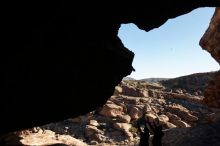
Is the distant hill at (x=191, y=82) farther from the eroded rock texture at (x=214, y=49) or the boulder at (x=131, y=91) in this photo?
the eroded rock texture at (x=214, y=49)

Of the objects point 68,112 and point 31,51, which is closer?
point 31,51

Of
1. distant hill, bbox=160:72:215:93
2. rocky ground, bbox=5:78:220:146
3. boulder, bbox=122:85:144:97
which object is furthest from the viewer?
distant hill, bbox=160:72:215:93

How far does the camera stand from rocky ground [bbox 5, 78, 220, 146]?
23859 millimetres

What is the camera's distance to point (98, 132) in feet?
104

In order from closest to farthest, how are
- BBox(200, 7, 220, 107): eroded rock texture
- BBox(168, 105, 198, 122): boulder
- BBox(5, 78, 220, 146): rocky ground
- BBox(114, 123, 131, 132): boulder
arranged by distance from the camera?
BBox(5, 78, 220, 146): rocky ground < BBox(200, 7, 220, 107): eroded rock texture < BBox(114, 123, 131, 132): boulder < BBox(168, 105, 198, 122): boulder

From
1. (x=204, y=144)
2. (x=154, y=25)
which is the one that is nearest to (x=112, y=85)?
(x=154, y=25)

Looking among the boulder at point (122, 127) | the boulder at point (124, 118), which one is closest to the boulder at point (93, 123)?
the boulder at point (122, 127)

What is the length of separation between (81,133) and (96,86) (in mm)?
19185

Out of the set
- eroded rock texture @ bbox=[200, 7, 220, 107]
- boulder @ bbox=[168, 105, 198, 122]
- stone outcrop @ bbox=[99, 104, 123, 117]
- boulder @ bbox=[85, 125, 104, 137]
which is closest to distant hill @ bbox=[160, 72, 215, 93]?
boulder @ bbox=[168, 105, 198, 122]

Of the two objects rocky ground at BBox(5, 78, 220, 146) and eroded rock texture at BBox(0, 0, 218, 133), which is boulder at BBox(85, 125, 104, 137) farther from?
eroded rock texture at BBox(0, 0, 218, 133)

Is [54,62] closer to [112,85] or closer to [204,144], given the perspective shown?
[112,85]

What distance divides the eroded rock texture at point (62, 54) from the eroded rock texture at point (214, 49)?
16079 millimetres

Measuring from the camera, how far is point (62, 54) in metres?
11.0

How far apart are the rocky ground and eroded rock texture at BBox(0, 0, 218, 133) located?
922 centimetres
